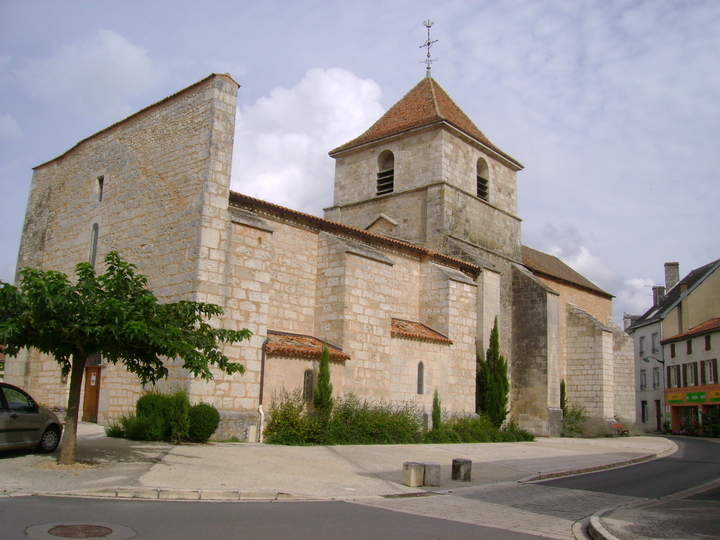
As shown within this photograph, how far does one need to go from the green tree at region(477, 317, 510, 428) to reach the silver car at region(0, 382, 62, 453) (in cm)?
1503

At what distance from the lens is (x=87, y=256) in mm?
17469

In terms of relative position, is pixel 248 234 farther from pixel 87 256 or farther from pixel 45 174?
pixel 45 174

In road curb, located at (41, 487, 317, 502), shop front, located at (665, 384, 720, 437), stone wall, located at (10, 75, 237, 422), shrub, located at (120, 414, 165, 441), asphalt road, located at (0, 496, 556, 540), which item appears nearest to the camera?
asphalt road, located at (0, 496, 556, 540)

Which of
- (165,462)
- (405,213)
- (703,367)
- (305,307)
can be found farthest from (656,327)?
(165,462)

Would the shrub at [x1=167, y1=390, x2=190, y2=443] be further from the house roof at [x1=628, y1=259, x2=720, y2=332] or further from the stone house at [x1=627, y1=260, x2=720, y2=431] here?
the house roof at [x1=628, y1=259, x2=720, y2=332]

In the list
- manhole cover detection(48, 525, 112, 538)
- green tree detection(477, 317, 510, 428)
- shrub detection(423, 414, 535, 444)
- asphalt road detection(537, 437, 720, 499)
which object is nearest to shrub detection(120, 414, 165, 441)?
manhole cover detection(48, 525, 112, 538)

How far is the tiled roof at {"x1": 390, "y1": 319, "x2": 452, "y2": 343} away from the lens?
18812mm

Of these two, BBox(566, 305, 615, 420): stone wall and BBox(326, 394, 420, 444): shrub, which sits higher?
BBox(566, 305, 615, 420): stone wall

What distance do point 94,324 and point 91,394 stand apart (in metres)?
8.39

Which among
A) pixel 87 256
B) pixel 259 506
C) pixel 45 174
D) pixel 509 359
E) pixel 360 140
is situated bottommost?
pixel 259 506

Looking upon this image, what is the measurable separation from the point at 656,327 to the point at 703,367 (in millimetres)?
6629

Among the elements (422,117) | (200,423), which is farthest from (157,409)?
(422,117)

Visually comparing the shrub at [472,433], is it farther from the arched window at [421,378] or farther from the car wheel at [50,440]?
the car wheel at [50,440]

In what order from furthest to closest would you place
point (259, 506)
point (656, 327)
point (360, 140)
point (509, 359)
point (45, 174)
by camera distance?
point (656, 327), point (360, 140), point (509, 359), point (45, 174), point (259, 506)
